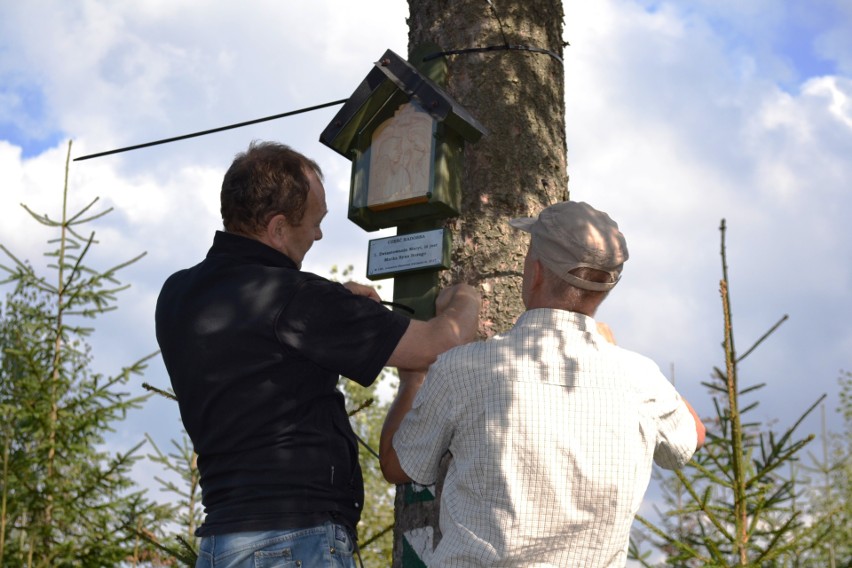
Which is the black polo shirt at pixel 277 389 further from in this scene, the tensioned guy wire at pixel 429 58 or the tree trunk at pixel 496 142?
the tensioned guy wire at pixel 429 58

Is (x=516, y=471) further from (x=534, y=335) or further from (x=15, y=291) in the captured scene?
(x=15, y=291)

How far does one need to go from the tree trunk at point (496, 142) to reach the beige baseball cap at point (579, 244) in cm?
98

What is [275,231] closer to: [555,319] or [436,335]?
[436,335]

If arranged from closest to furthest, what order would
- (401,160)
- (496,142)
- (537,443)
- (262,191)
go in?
(537,443) → (262,191) → (401,160) → (496,142)

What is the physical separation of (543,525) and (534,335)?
0.46 metres

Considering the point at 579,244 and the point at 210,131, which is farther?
the point at 210,131

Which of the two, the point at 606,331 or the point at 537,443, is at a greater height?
the point at 606,331

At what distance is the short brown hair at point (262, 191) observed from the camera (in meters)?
2.86

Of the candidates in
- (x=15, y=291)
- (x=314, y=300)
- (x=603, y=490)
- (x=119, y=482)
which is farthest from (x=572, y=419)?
(x=15, y=291)

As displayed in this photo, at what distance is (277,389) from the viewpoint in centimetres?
259

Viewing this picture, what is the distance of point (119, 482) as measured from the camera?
7.77 m

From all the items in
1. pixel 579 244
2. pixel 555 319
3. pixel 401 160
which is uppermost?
pixel 401 160

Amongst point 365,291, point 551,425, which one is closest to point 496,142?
point 365,291

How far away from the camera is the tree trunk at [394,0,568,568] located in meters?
3.50
